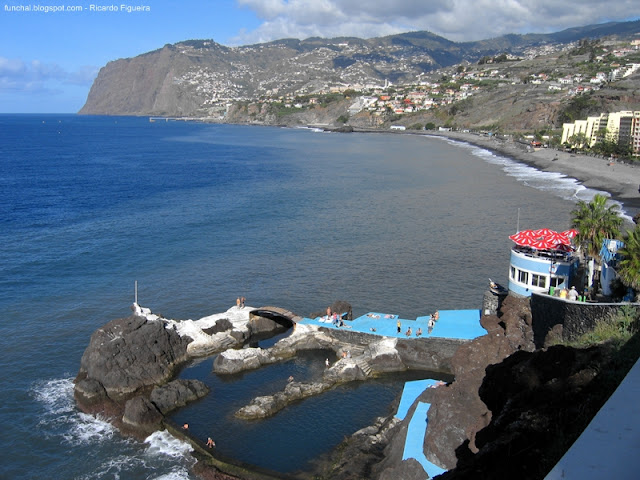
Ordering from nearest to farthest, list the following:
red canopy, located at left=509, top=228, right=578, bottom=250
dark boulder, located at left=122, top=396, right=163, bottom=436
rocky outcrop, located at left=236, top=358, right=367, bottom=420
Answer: dark boulder, located at left=122, top=396, right=163, bottom=436 < rocky outcrop, located at left=236, top=358, right=367, bottom=420 < red canopy, located at left=509, top=228, right=578, bottom=250

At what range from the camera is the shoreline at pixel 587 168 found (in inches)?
2176

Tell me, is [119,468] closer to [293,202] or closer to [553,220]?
[553,220]

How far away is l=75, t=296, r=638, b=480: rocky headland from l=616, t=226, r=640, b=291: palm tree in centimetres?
376

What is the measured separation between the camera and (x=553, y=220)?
4578cm

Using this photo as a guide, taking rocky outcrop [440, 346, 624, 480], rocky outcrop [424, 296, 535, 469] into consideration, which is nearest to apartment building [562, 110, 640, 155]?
rocky outcrop [424, 296, 535, 469]

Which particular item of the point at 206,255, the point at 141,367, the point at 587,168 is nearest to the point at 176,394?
the point at 141,367

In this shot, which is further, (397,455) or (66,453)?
(66,453)

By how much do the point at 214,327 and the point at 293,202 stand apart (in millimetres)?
33553

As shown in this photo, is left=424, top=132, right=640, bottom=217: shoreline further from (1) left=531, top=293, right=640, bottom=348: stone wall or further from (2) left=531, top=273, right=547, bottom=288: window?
(1) left=531, top=293, right=640, bottom=348: stone wall

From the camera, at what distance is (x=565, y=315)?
17438 millimetres

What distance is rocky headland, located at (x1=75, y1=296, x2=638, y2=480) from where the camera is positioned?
22.6ft

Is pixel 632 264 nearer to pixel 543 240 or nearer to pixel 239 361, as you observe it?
pixel 543 240

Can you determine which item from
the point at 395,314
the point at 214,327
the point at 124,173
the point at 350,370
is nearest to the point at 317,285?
the point at 395,314

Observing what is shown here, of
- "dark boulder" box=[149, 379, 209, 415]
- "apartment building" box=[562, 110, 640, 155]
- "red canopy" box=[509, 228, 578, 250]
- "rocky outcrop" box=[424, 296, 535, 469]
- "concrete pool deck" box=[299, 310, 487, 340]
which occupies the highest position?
"apartment building" box=[562, 110, 640, 155]
